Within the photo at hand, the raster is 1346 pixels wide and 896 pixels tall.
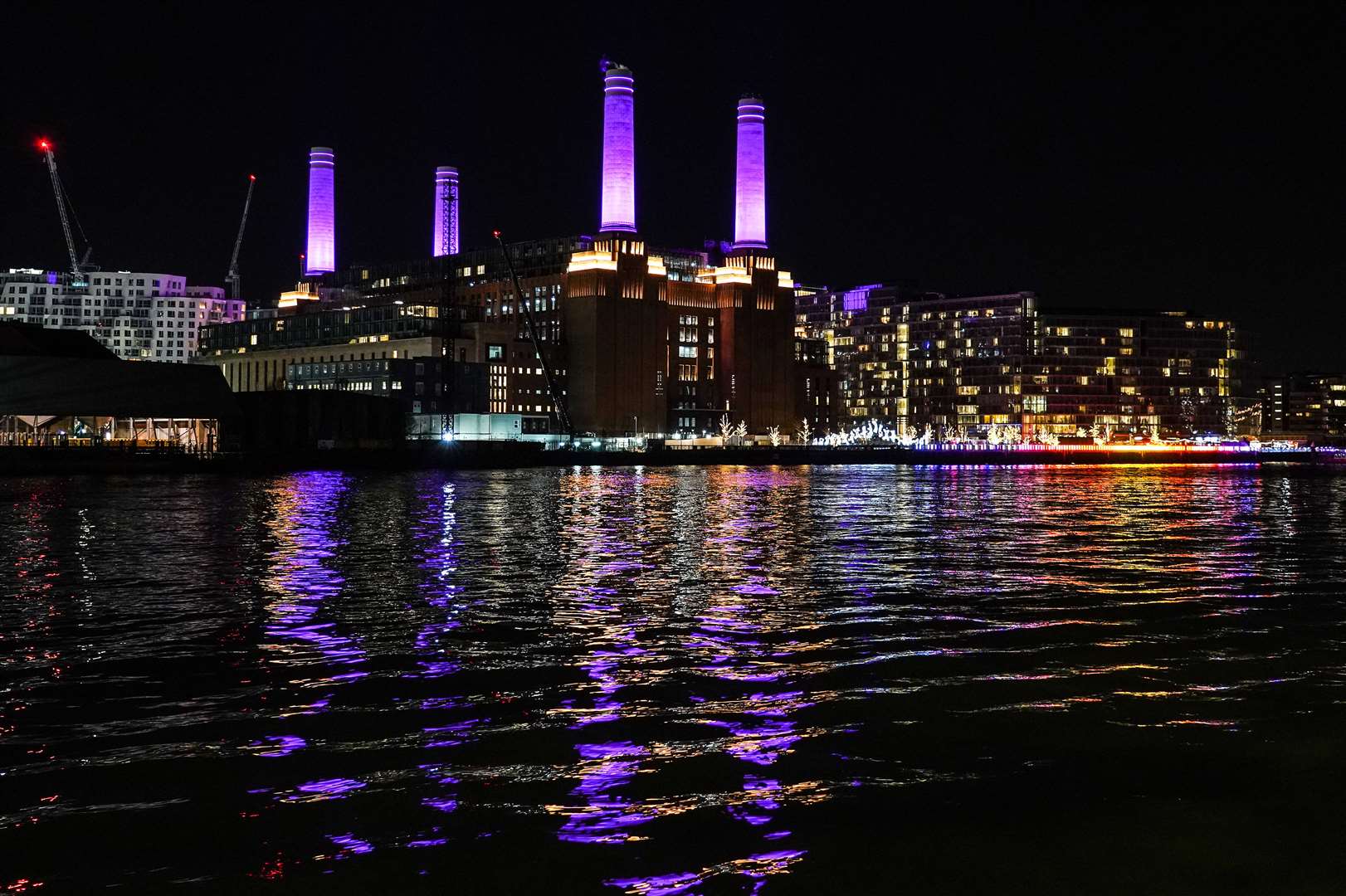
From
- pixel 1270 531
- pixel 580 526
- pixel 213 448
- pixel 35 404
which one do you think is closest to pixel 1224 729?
pixel 580 526

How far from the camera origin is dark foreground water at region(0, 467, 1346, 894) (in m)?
10.2

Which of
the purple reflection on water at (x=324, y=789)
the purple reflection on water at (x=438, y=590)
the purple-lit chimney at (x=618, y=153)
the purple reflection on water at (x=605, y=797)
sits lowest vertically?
the purple reflection on water at (x=438, y=590)

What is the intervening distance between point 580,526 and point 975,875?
129 ft

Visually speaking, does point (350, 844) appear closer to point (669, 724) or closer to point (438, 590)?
point (669, 724)

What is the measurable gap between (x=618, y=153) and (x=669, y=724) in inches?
6920

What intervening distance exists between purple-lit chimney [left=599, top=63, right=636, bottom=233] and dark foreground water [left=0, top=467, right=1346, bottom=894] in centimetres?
15526

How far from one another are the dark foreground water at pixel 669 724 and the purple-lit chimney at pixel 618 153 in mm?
155261

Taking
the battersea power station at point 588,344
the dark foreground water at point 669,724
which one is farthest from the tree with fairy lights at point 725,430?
the dark foreground water at point 669,724

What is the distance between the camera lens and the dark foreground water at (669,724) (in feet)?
33.4

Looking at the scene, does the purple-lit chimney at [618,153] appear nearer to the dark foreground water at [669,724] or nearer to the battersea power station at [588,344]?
the battersea power station at [588,344]

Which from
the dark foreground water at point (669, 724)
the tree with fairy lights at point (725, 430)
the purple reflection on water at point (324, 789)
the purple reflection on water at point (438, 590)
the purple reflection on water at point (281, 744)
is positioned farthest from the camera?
the tree with fairy lights at point (725, 430)

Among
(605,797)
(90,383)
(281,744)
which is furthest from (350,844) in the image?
(90,383)

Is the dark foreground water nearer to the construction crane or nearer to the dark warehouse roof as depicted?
the dark warehouse roof

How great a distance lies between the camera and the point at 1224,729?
14.4 meters
